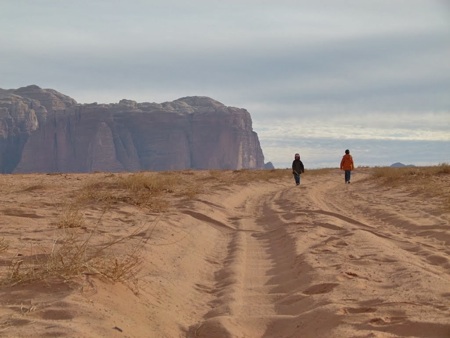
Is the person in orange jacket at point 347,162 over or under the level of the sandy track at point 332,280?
over

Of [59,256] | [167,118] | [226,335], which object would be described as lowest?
[226,335]

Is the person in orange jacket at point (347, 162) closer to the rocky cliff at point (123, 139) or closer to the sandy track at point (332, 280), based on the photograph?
the sandy track at point (332, 280)

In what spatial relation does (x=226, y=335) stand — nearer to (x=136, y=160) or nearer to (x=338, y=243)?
(x=338, y=243)

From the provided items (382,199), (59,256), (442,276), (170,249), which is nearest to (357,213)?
(382,199)

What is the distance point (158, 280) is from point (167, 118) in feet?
350

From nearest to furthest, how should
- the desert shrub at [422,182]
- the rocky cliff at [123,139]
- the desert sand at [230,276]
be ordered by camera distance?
1. the desert sand at [230,276]
2. the desert shrub at [422,182]
3. the rocky cliff at [123,139]

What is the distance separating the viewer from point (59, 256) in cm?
518

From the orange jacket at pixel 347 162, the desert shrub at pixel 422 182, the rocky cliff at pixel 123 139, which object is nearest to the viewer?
the desert shrub at pixel 422 182

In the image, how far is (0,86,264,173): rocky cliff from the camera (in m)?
106

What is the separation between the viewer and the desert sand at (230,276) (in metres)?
4.37

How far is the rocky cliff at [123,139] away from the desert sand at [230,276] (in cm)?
9399

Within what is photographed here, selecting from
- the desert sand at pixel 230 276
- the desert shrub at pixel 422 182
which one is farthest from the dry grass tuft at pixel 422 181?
the desert sand at pixel 230 276

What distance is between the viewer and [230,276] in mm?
6703

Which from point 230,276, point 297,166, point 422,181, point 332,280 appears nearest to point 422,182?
point 422,181
